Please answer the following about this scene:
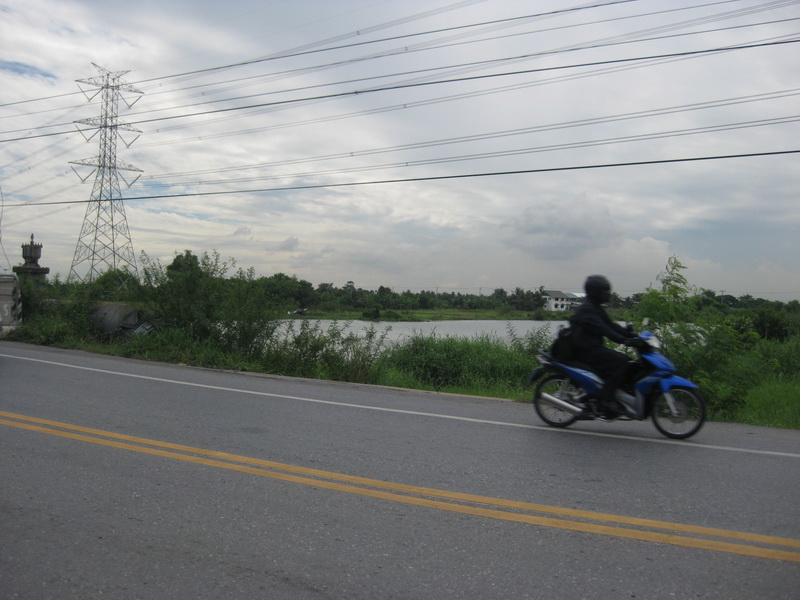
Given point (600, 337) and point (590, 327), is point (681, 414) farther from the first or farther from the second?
point (590, 327)

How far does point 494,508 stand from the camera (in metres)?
5.02

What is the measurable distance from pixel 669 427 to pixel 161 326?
13101 mm

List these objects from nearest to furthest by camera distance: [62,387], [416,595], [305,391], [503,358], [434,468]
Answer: [416,595]
[434,468]
[62,387]
[305,391]
[503,358]

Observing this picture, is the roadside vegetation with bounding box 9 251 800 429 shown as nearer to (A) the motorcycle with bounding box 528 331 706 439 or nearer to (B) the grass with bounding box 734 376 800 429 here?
(B) the grass with bounding box 734 376 800 429

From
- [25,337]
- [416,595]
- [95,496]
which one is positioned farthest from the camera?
[25,337]

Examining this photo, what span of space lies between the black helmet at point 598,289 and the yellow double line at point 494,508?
3.47 metres

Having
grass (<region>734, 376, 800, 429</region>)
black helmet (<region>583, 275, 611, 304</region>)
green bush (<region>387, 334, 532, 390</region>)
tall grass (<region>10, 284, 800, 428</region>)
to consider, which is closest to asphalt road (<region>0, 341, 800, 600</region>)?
grass (<region>734, 376, 800, 429</region>)

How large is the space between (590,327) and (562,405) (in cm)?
102

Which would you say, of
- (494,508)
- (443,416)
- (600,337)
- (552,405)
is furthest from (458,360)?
(494,508)

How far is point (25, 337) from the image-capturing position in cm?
1844

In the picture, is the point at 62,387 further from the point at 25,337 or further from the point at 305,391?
the point at 25,337

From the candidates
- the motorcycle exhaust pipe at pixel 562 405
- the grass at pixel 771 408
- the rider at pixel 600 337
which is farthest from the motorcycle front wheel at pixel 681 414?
the grass at pixel 771 408

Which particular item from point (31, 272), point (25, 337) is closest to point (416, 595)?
point (25, 337)

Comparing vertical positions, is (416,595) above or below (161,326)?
below
